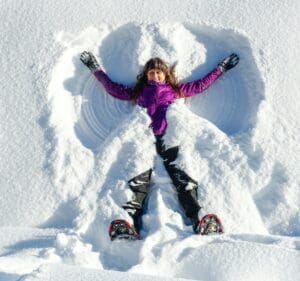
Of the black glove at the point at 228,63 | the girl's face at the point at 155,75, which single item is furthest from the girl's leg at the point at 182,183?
the black glove at the point at 228,63

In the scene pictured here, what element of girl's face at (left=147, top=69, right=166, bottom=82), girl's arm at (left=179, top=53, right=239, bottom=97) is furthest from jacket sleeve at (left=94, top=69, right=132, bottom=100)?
girl's arm at (left=179, top=53, right=239, bottom=97)

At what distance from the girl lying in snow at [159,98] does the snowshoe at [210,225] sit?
38 mm

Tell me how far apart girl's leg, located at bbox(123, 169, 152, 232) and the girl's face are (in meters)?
0.65

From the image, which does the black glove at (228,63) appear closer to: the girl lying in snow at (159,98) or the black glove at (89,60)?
the girl lying in snow at (159,98)

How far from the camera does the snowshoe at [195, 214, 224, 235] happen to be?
Result: 3.04 m

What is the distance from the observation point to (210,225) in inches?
120

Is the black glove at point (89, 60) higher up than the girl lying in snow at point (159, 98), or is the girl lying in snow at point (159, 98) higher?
the black glove at point (89, 60)

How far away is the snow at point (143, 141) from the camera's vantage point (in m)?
2.95

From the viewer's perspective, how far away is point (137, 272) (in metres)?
2.84

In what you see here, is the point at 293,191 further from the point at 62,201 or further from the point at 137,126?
the point at 62,201

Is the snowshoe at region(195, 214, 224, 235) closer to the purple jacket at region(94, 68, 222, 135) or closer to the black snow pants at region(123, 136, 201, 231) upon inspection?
the black snow pants at region(123, 136, 201, 231)

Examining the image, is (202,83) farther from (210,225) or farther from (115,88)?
(210,225)

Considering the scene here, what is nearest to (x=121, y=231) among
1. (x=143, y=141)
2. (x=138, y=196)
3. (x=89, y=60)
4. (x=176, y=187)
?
(x=138, y=196)

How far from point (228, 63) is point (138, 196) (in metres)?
1.09
